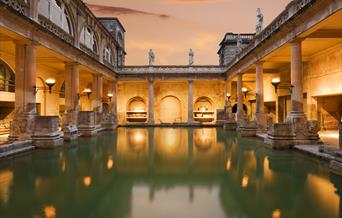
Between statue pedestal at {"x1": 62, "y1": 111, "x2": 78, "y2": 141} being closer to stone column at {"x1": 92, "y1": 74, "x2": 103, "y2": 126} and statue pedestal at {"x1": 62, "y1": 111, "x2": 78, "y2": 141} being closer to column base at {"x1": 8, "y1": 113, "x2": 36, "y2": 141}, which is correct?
column base at {"x1": 8, "y1": 113, "x2": 36, "y2": 141}

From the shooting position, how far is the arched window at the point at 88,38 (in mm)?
20547

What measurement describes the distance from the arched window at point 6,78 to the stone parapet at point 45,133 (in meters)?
7.94

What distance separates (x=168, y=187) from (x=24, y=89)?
966 cm

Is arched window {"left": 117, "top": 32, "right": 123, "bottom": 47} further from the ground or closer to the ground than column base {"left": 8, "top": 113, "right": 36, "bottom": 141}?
further from the ground

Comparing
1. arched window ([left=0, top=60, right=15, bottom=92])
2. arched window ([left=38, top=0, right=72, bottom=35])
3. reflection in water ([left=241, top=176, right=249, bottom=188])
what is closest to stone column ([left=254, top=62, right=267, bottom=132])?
reflection in water ([left=241, top=176, right=249, bottom=188])

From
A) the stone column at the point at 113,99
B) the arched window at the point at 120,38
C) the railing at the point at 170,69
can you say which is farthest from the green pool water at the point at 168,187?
the arched window at the point at 120,38

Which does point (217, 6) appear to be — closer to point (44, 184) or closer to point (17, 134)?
point (17, 134)

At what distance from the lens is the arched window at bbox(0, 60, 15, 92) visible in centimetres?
1764

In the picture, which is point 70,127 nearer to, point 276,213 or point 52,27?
point 52,27

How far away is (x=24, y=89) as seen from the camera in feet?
40.2

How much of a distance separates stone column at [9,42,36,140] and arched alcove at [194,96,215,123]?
83.8ft

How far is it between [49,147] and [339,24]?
1342 centimetres

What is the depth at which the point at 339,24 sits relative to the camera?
1129 cm

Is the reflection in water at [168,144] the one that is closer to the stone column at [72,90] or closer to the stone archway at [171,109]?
the stone column at [72,90]
